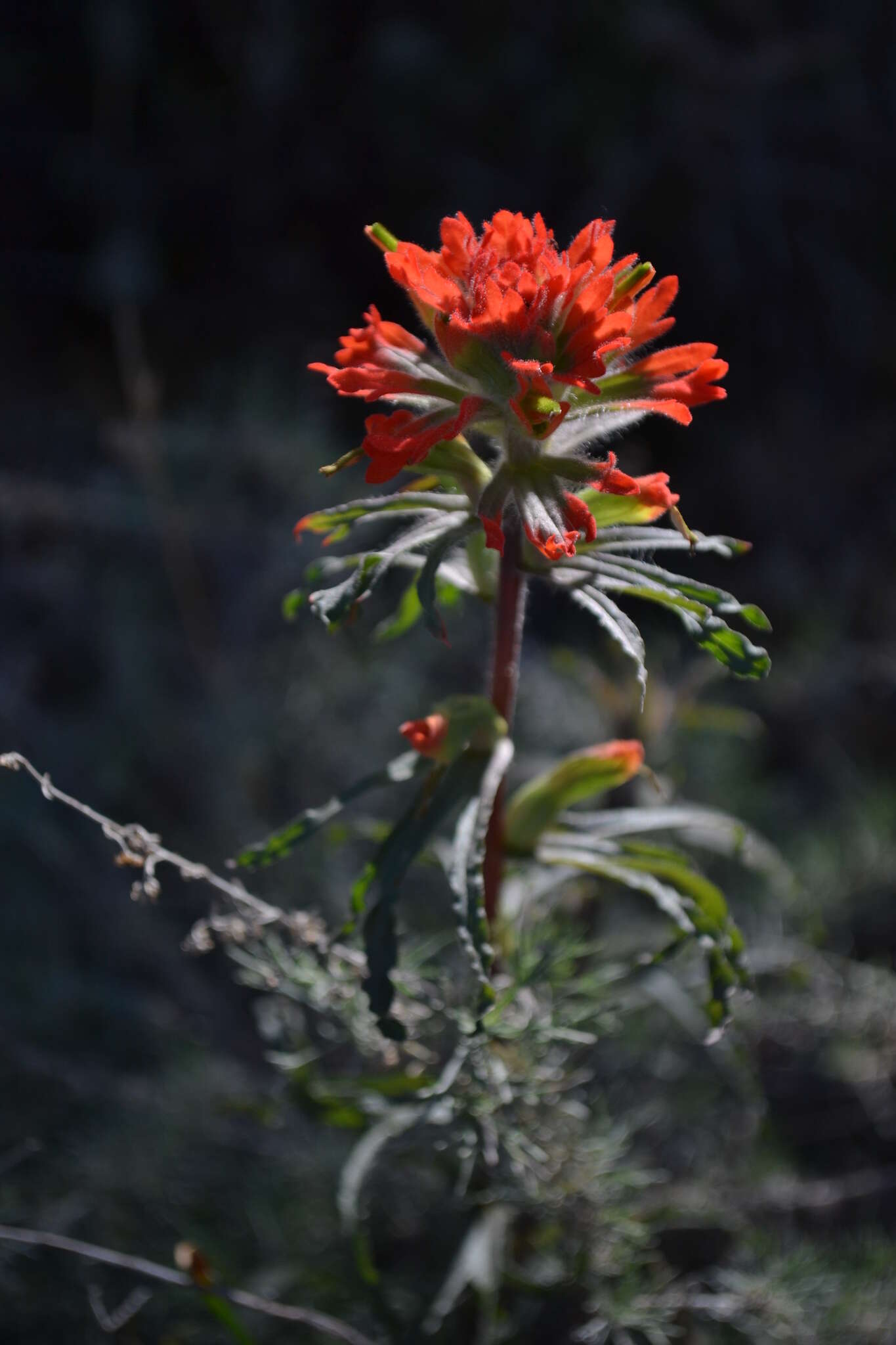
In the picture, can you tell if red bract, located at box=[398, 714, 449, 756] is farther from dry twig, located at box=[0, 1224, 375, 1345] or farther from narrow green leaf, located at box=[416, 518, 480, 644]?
dry twig, located at box=[0, 1224, 375, 1345]

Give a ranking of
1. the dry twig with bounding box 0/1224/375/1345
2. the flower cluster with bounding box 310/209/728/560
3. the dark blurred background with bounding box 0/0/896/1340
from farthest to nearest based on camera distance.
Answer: the dark blurred background with bounding box 0/0/896/1340
the dry twig with bounding box 0/1224/375/1345
the flower cluster with bounding box 310/209/728/560

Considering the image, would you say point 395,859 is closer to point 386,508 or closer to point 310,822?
point 310,822

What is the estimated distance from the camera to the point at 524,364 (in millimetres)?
701

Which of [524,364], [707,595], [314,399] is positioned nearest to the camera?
[524,364]

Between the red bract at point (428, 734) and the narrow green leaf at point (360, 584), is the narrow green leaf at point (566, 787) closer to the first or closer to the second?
the red bract at point (428, 734)

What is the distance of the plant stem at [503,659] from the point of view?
0.89 metres

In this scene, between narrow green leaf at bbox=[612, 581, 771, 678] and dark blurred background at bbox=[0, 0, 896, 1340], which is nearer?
narrow green leaf at bbox=[612, 581, 771, 678]

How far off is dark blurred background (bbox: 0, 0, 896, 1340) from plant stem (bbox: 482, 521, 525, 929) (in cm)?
72

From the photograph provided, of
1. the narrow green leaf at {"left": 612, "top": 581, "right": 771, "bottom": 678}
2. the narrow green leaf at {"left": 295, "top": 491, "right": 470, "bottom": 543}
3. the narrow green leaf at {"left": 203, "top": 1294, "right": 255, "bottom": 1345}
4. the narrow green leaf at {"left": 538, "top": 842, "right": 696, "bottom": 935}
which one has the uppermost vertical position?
the narrow green leaf at {"left": 295, "top": 491, "right": 470, "bottom": 543}

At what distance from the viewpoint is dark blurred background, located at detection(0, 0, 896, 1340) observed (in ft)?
6.24

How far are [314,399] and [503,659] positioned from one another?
178cm

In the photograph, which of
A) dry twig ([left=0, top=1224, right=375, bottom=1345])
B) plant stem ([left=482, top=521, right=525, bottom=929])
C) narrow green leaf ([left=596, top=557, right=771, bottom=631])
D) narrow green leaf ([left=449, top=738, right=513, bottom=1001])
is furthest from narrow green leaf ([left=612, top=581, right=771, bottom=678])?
dry twig ([left=0, top=1224, right=375, bottom=1345])

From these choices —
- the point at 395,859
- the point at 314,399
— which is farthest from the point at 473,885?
the point at 314,399

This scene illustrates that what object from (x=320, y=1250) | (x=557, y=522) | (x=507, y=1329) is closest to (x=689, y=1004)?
(x=507, y=1329)
